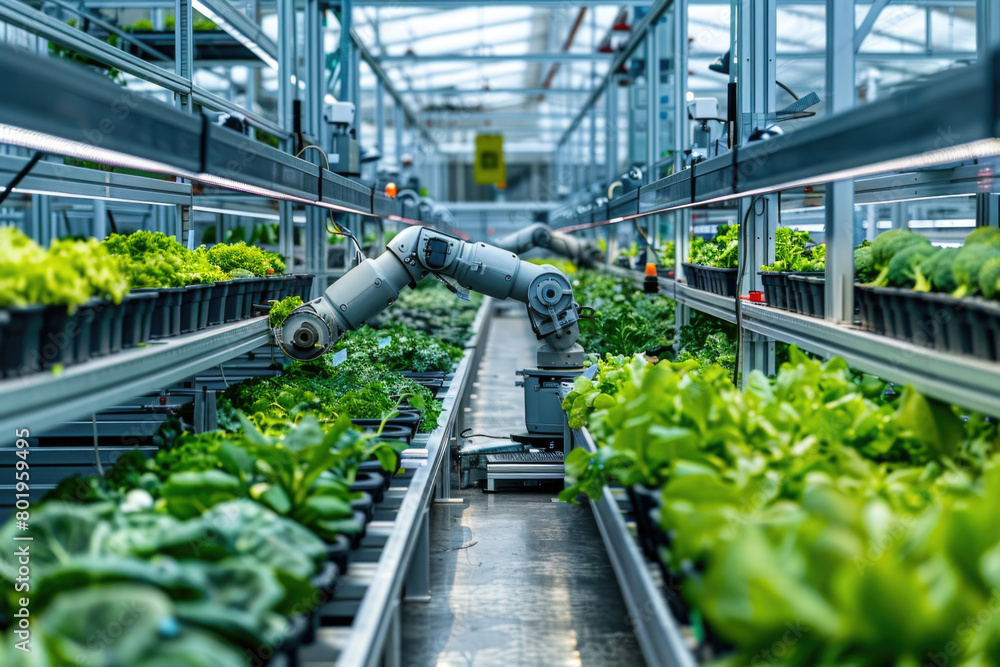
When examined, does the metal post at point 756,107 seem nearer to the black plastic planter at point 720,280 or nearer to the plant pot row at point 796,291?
the black plastic planter at point 720,280

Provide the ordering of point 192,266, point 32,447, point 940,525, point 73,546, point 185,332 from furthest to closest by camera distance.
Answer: point 32,447 → point 192,266 → point 185,332 → point 73,546 → point 940,525

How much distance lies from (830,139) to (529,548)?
2.82m

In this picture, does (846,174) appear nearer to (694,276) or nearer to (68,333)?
(68,333)

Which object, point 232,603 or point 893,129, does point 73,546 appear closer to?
point 232,603

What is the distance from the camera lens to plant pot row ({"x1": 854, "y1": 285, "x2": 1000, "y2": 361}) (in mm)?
1837

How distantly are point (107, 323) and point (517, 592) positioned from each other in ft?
7.34

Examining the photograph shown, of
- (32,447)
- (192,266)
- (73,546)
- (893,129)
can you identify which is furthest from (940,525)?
(32,447)

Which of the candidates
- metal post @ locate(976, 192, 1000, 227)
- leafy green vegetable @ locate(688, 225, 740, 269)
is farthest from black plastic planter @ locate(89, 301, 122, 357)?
metal post @ locate(976, 192, 1000, 227)

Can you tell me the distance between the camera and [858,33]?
3152mm

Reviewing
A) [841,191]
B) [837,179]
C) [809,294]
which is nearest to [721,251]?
[809,294]

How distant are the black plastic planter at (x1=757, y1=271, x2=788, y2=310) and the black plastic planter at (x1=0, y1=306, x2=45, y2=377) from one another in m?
2.57

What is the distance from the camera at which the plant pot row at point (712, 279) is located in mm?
4270

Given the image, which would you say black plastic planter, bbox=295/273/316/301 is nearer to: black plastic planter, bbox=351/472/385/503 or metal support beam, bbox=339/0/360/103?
metal support beam, bbox=339/0/360/103

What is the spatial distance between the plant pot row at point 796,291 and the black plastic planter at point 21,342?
93.2 inches
